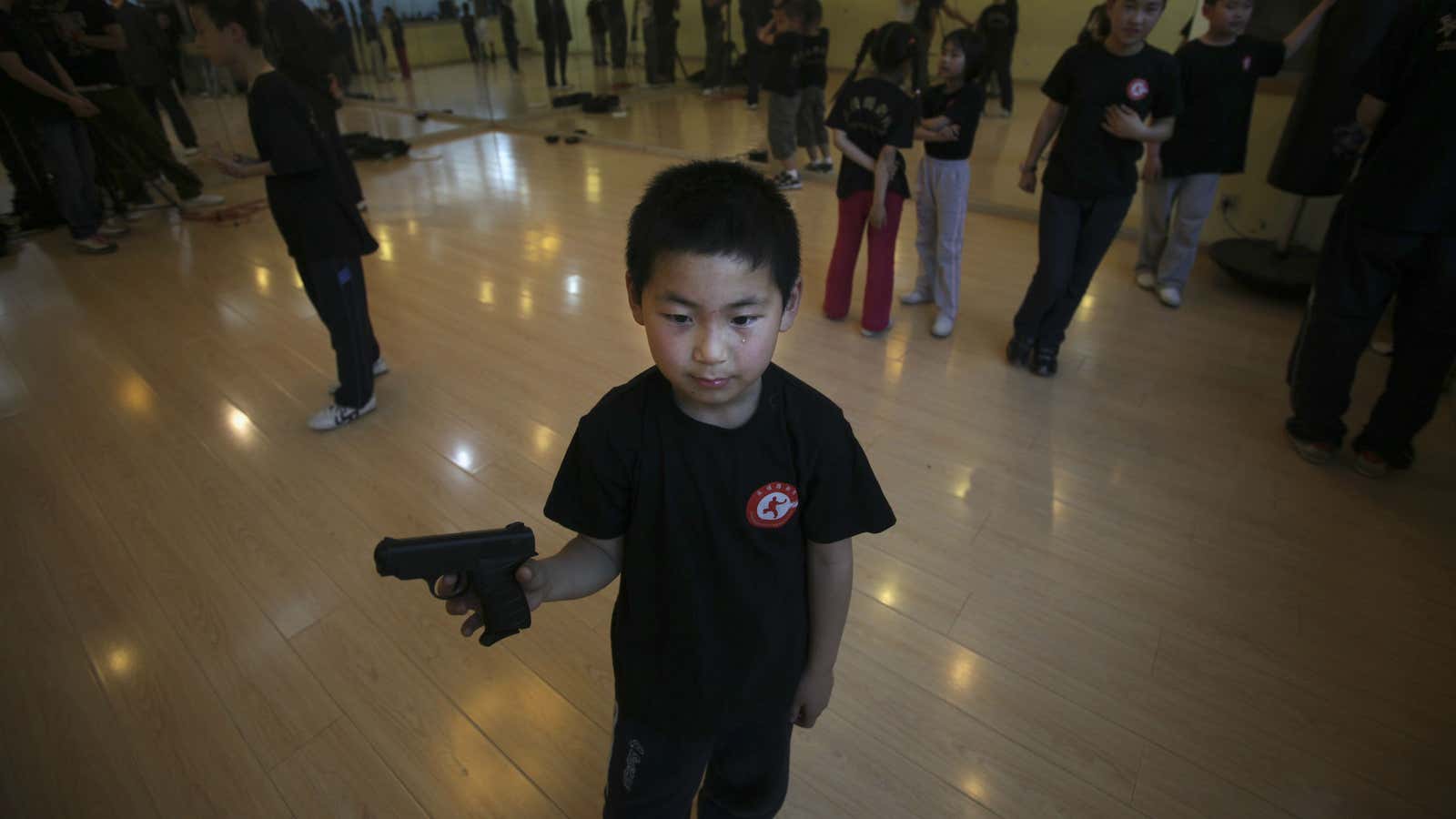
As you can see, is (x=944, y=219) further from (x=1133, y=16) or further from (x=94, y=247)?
(x=94, y=247)

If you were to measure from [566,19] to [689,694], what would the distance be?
798cm

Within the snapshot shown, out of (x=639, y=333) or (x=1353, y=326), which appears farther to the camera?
(x=639, y=333)

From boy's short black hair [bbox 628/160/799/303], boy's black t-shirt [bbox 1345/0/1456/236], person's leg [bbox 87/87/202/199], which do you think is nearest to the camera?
boy's short black hair [bbox 628/160/799/303]

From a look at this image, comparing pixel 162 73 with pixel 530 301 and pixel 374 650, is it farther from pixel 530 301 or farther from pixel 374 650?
pixel 374 650

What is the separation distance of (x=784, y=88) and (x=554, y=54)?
11.7 ft

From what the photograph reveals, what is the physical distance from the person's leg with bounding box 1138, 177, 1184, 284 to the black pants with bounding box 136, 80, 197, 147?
286 inches

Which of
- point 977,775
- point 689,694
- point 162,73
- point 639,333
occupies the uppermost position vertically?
point 162,73

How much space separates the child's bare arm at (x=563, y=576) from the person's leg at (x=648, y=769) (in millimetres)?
229

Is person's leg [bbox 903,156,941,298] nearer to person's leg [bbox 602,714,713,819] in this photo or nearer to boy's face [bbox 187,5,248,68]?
boy's face [bbox 187,5,248,68]

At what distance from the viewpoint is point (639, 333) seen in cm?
321

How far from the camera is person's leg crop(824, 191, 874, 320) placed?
307 centimetres

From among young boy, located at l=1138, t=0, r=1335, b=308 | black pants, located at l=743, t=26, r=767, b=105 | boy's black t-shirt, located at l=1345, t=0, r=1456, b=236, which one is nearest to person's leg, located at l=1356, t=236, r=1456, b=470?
boy's black t-shirt, located at l=1345, t=0, r=1456, b=236

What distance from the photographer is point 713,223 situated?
71 cm

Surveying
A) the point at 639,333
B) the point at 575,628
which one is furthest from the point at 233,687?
the point at 639,333
